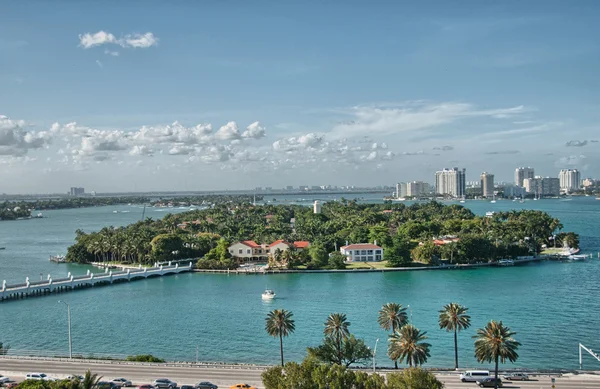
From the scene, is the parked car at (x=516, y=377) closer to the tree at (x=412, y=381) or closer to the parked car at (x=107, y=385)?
the tree at (x=412, y=381)

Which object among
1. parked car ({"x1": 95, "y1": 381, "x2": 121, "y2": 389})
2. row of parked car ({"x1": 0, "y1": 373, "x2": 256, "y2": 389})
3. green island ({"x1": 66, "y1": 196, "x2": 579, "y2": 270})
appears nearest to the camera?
parked car ({"x1": 95, "y1": 381, "x2": 121, "y2": 389})

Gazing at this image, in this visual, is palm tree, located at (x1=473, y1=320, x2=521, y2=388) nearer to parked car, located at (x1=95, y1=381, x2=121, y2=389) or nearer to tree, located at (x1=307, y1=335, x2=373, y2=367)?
tree, located at (x1=307, y1=335, x2=373, y2=367)

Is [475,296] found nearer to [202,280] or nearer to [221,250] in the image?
[202,280]

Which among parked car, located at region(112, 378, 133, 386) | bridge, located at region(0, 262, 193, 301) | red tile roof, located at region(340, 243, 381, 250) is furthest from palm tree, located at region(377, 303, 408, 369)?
red tile roof, located at region(340, 243, 381, 250)

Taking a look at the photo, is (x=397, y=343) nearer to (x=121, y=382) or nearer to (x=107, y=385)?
(x=121, y=382)

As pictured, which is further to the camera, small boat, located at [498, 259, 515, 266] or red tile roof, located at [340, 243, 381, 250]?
red tile roof, located at [340, 243, 381, 250]

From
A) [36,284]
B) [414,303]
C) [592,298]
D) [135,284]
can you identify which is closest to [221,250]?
[135,284]

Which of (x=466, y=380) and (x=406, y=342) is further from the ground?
(x=406, y=342)

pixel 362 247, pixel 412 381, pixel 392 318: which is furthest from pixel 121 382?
pixel 362 247
